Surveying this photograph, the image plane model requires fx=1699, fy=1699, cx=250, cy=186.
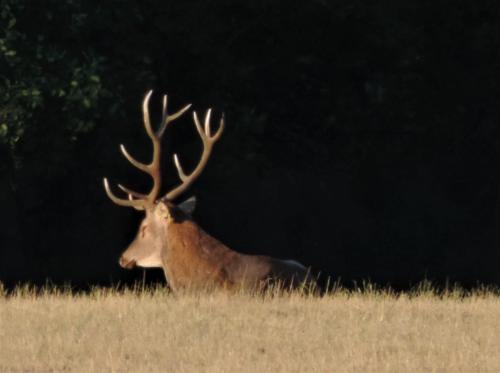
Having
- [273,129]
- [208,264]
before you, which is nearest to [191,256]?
[208,264]

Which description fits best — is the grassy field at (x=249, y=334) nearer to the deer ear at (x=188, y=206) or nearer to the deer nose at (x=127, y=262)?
the deer ear at (x=188, y=206)

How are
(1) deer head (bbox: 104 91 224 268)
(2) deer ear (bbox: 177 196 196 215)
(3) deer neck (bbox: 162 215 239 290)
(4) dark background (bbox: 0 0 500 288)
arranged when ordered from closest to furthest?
1. (3) deer neck (bbox: 162 215 239 290)
2. (1) deer head (bbox: 104 91 224 268)
3. (2) deer ear (bbox: 177 196 196 215)
4. (4) dark background (bbox: 0 0 500 288)

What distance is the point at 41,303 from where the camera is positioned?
1280 centimetres

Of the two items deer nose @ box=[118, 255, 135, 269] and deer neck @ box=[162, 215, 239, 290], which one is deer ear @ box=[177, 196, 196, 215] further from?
deer nose @ box=[118, 255, 135, 269]

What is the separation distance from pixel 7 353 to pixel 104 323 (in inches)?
61.7

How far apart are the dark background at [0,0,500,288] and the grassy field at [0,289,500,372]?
4.89 metres

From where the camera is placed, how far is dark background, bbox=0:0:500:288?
1770cm

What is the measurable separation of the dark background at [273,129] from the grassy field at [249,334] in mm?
4886

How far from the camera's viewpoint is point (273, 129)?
21.5m

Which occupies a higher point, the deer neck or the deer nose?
the deer neck

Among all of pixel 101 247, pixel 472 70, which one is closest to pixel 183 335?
pixel 101 247

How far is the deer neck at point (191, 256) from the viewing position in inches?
553

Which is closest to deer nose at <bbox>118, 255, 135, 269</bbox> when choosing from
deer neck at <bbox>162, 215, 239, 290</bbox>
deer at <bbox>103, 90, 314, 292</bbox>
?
deer at <bbox>103, 90, 314, 292</bbox>

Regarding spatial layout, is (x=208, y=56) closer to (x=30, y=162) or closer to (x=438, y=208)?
(x=30, y=162)
